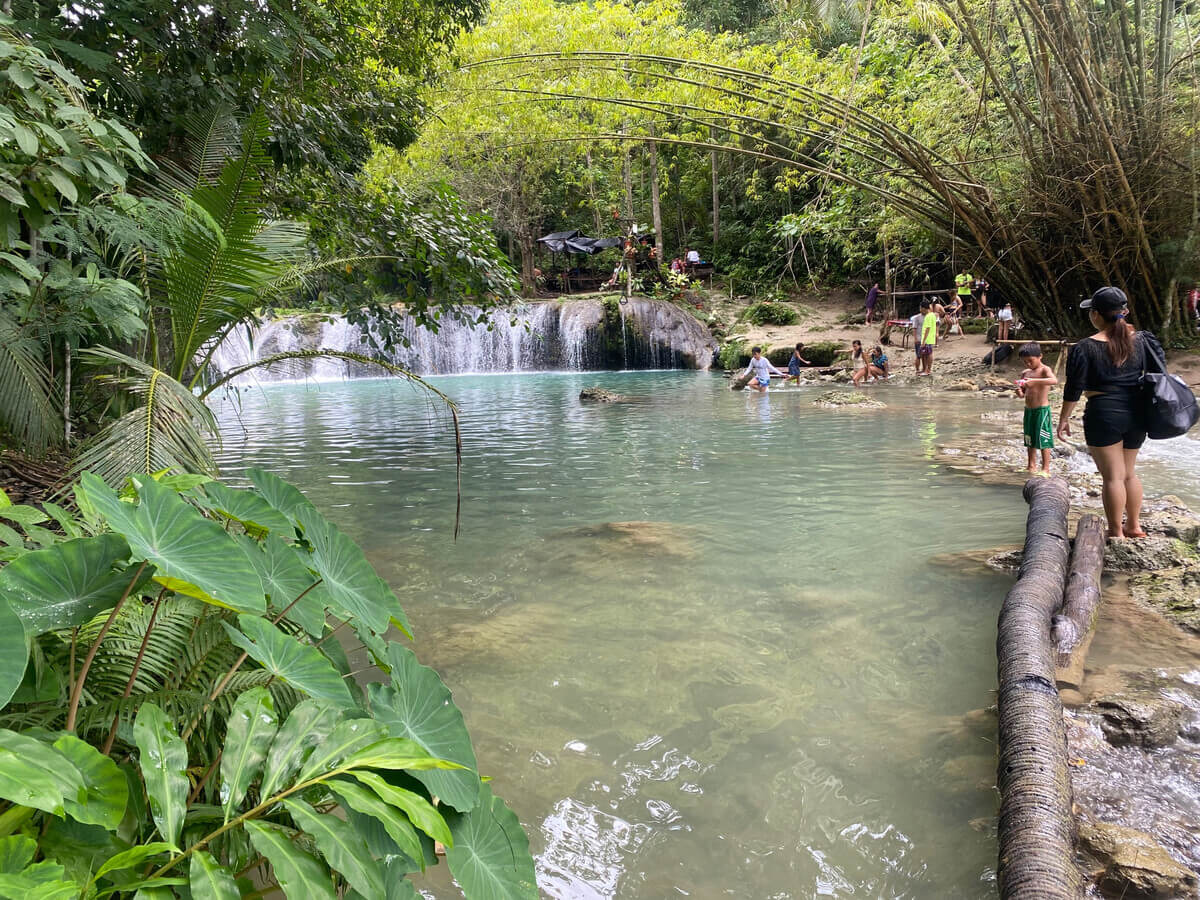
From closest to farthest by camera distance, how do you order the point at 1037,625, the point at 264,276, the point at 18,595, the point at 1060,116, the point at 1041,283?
the point at 18,595
the point at 1037,625
the point at 264,276
the point at 1060,116
the point at 1041,283

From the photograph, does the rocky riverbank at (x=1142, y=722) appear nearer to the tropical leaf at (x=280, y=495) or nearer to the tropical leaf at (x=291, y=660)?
the tropical leaf at (x=291, y=660)

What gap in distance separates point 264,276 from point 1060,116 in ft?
31.4

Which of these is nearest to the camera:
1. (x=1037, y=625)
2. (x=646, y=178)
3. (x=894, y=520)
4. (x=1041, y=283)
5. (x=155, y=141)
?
(x=1037, y=625)

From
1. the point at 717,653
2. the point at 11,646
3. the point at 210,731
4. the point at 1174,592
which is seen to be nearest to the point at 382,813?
the point at 11,646

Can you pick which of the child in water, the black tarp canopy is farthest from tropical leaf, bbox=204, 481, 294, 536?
the black tarp canopy

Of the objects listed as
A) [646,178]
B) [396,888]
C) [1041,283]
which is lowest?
[396,888]

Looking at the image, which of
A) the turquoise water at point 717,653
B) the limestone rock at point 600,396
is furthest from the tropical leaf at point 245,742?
the limestone rock at point 600,396

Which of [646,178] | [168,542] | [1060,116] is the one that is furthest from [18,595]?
[646,178]

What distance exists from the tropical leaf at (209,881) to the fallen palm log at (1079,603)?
3.17m

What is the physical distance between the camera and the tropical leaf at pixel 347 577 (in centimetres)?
163

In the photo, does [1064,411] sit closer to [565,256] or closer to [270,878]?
[270,878]

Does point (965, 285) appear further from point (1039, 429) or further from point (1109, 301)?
point (1109, 301)

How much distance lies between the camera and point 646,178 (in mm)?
31234

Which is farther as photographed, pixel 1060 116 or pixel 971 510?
pixel 1060 116
